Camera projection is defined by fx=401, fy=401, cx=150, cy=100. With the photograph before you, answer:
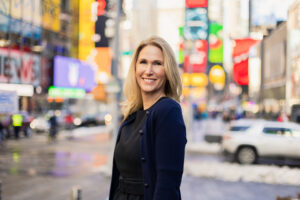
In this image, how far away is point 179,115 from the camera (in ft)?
7.55

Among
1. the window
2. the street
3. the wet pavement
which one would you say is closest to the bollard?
the street

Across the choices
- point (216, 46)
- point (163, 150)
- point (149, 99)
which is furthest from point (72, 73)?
point (163, 150)

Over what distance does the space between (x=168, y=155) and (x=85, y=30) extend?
139 feet

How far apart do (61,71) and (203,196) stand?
30.0 meters

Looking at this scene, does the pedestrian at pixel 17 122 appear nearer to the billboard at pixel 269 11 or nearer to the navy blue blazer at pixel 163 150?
the billboard at pixel 269 11

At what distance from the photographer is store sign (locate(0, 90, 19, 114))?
6.50 metres

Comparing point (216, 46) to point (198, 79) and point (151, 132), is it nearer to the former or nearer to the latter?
point (198, 79)

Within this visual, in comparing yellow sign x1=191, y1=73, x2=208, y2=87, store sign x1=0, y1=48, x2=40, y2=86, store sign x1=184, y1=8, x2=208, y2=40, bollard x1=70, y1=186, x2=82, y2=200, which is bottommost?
bollard x1=70, y1=186, x2=82, y2=200

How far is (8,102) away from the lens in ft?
21.6

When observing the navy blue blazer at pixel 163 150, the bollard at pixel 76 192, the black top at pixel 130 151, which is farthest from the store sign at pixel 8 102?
the navy blue blazer at pixel 163 150

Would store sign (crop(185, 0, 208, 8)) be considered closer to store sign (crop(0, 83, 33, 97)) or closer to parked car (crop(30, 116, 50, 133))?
parked car (crop(30, 116, 50, 133))

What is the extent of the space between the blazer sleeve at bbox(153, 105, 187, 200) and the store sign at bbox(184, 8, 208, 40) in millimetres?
23318

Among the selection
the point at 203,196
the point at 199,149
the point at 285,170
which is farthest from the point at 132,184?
the point at 199,149

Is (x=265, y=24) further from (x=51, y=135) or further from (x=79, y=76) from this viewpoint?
(x=79, y=76)
